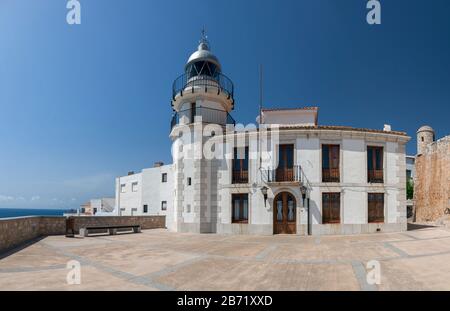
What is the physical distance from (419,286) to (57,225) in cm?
1825

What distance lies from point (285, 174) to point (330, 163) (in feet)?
9.04

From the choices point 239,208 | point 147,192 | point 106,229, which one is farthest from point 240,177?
point 147,192

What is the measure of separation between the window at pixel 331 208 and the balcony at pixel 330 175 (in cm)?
88

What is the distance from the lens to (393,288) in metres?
6.12

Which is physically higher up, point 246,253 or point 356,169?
point 356,169

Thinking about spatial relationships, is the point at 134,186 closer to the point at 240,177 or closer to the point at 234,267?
the point at 240,177

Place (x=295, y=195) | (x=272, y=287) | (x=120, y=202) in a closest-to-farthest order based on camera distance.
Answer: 1. (x=272, y=287)
2. (x=295, y=195)
3. (x=120, y=202)

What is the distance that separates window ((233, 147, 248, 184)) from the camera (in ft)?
59.4

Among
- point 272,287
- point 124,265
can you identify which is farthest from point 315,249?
point 124,265

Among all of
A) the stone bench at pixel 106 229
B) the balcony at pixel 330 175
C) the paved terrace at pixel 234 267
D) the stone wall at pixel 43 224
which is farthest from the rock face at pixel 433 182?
the stone bench at pixel 106 229

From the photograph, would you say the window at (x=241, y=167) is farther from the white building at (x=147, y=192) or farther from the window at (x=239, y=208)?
the white building at (x=147, y=192)

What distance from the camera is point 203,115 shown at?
2020 cm

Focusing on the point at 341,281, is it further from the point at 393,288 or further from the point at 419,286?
the point at 419,286
